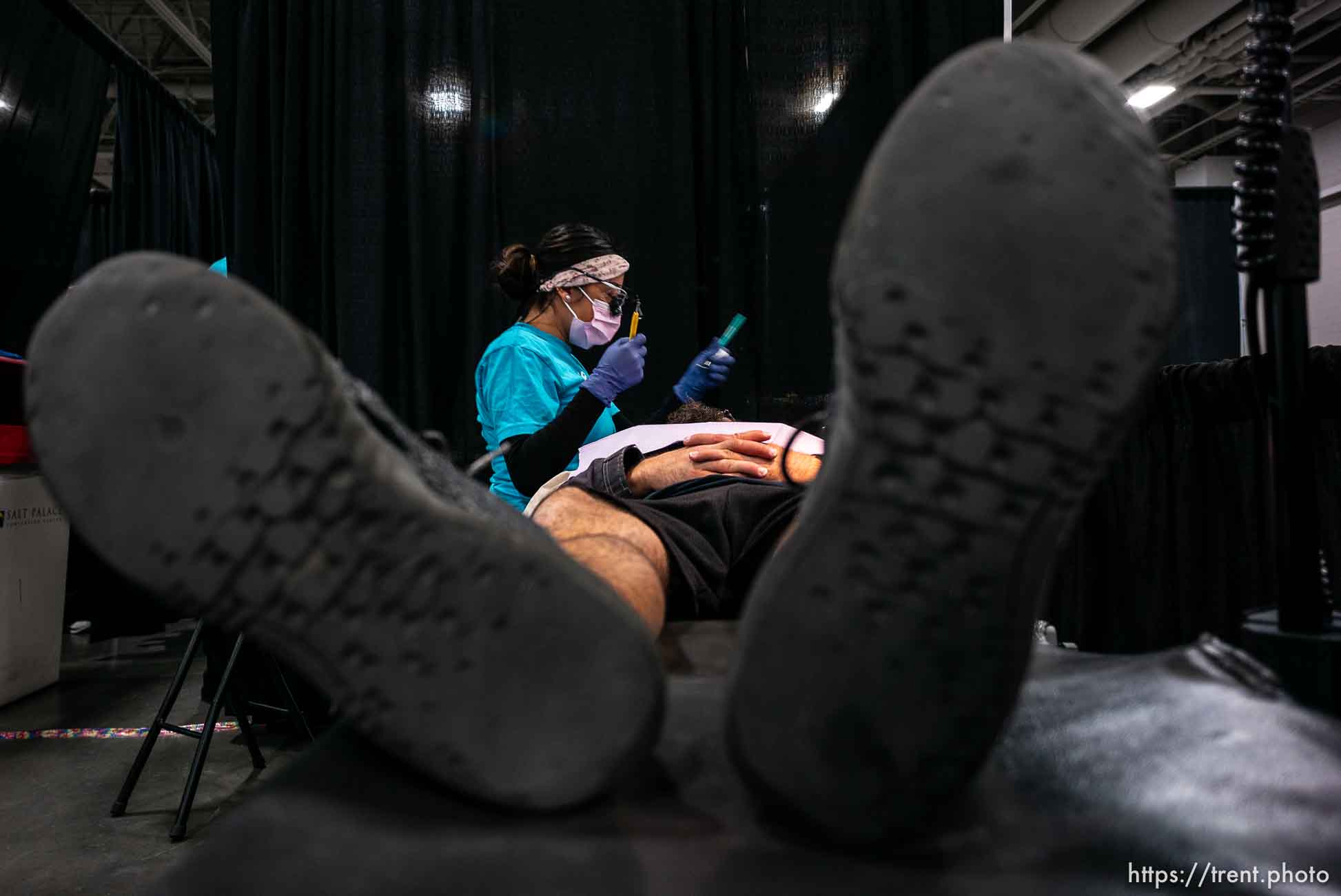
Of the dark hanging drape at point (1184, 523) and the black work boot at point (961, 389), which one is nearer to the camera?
the black work boot at point (961, 389)

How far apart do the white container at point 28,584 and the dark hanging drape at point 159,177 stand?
5.15 ft

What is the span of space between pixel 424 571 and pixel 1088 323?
0.27 meters

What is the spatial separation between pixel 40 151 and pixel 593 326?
2600 mm

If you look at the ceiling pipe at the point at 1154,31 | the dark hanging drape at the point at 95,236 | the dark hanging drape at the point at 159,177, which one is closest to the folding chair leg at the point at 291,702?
the dark hanging drape at the point at 159,177

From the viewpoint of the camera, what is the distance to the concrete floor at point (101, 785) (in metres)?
1.31

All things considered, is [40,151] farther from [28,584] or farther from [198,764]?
[198,764]

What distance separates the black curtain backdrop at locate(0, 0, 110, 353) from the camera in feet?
9.19

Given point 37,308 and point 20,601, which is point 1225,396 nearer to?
point 20,601

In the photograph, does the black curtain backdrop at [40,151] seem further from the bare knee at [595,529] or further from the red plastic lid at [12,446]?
the bare knee at [595,529]

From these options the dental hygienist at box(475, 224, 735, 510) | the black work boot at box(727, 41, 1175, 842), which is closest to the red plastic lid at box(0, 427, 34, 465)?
the dental hygienist at box(475, 224, 735, 510)

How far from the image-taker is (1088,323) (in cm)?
29

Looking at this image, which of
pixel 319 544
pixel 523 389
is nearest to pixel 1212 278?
pixel 523 389

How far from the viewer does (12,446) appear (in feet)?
7.52

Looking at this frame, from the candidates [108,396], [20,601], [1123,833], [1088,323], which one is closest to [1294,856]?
[1123,833]
